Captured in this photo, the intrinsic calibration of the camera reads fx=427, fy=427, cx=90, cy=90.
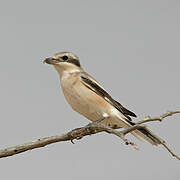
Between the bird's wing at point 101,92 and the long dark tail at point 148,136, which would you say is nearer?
the long dark tail at point 148,136

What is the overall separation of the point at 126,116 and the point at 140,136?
0.29m

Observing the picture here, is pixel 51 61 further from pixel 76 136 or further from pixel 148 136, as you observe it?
pixel 148 136

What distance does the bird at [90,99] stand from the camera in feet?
12.9

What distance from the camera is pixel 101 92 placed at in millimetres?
4086

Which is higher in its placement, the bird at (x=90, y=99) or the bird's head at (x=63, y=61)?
the bird's head at (x=63, y=61)

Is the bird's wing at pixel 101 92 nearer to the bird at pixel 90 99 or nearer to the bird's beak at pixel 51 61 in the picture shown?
the bird at pixel 90 99

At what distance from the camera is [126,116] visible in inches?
Answer: 159

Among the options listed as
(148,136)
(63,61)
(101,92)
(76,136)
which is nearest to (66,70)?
(63,61)

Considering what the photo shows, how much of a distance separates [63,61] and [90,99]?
0.53m

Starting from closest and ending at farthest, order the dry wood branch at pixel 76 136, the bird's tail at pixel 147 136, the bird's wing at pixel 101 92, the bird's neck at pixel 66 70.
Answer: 1. the dry wood branch at pixel 76 136
2. the bird's tail at pixel 147 136
3. the bird's wing at pixel 101 92
4. the bird's neck at pixel 66 70

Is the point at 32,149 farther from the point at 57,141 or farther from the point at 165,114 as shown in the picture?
the point at 165,114

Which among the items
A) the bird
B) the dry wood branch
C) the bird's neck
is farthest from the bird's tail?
the bird's neck

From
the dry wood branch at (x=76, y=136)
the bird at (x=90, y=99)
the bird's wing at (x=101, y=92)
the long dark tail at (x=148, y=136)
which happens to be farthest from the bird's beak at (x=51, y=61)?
the long dark tail at (x=148, y=136)

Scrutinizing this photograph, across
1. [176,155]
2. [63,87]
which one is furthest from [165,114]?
[63,87]
